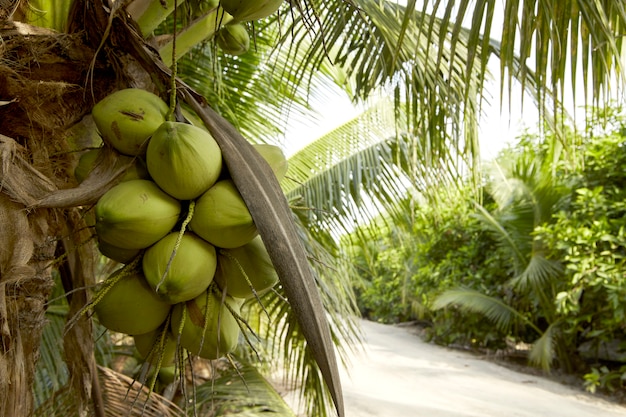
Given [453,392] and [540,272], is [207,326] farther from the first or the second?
[540,272]

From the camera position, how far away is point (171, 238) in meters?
0.66

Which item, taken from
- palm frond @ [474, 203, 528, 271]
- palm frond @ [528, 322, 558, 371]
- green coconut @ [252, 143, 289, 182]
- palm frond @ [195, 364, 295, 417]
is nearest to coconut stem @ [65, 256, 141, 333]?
green coconut @ [252, 143, 289, 182]

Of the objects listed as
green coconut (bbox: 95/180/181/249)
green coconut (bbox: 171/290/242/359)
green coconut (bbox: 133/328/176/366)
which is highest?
green coconut (bbox: 95/180/181/249)

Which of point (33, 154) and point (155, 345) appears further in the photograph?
point (33, 154)

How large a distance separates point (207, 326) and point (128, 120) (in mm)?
284

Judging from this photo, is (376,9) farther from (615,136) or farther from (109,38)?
(615,136)

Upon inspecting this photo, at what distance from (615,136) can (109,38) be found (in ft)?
20.3

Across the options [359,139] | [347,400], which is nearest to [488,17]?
[359,139]

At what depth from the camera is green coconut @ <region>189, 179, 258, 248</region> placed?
0.64 m

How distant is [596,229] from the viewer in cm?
554

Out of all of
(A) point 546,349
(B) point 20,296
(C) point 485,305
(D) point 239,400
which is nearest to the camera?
(B) point 20,296

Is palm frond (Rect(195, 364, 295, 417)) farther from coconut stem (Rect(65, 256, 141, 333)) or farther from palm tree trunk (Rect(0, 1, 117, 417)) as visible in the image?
coconut stem (Rect(65, 256, 141, 333))

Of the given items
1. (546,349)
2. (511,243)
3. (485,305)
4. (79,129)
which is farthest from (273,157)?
(485,305)

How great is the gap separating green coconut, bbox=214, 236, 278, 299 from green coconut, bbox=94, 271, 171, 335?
0.28 ft
